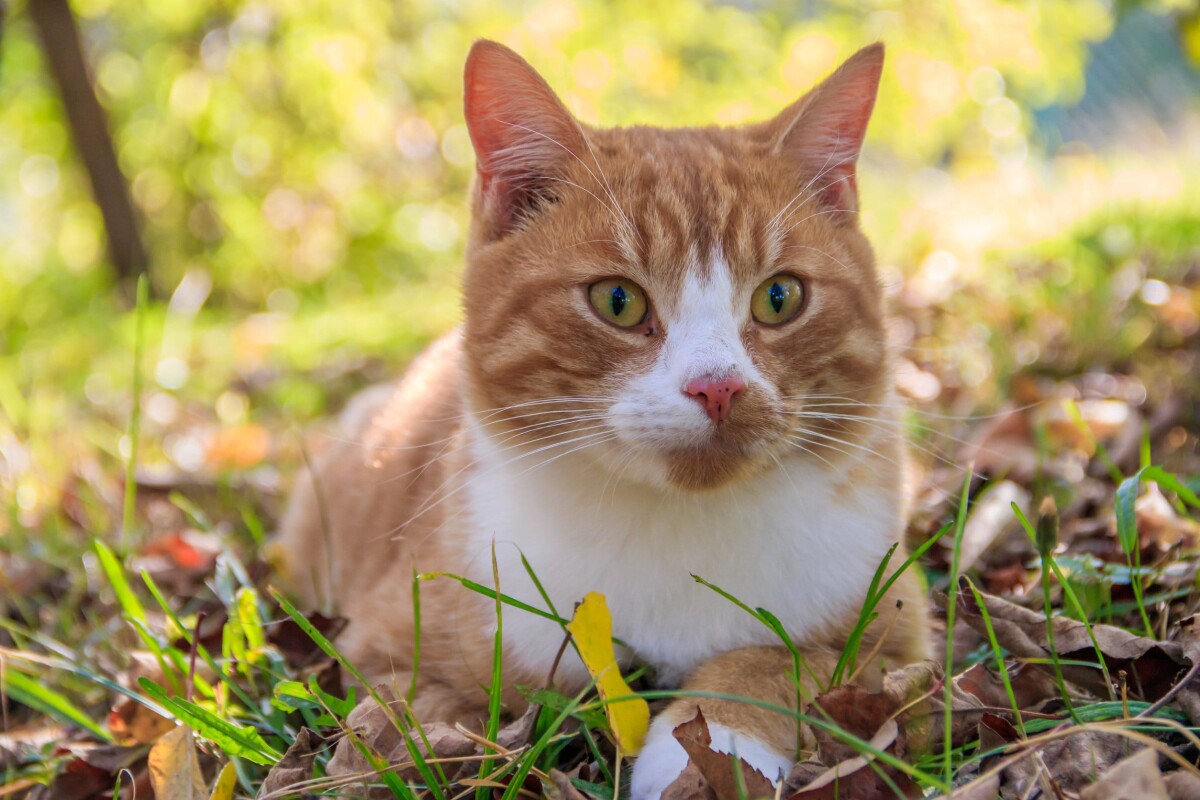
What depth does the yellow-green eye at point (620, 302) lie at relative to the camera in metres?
1.75

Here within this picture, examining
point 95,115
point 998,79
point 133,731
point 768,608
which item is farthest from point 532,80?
point 95,115

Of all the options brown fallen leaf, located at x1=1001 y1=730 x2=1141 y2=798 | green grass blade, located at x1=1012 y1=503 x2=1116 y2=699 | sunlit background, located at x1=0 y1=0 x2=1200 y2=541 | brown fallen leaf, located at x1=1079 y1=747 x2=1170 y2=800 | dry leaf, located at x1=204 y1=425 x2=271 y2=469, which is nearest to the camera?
brown fallen leaf, located at x1=1079 y1=747 x2=1170 y2=800

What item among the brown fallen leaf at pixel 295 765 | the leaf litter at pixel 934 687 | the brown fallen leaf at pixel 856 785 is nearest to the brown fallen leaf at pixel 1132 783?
the leaf litter at pixel 934 687

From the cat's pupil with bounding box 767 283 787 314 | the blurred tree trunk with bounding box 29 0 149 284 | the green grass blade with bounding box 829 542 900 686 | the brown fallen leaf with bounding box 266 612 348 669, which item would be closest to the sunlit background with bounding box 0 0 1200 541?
the blurred tree trunk with bounding box 29 0 149 284

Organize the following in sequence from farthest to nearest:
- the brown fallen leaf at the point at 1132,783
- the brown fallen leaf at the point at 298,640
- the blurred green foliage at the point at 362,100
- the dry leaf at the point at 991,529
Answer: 1. the blurred green foliage at the point at 362,100
2. the dry leaf at the point at 991,529
3. the brown fallen leaf at the point at 298,640
4. the brown fallen leaf at the point at 1132,783

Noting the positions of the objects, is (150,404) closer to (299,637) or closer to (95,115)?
(299,637)

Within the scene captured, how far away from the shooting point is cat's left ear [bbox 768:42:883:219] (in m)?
1.96

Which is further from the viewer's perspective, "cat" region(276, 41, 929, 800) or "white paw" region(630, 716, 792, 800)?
"cat" region(276, 41, 929, 800)

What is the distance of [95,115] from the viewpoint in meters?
8.18

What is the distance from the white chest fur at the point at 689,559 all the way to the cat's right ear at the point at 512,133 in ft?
1.86

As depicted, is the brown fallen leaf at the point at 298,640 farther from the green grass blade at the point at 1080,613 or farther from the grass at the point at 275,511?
the green grass blade at the point at 1080,613

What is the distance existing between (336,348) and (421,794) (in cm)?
403

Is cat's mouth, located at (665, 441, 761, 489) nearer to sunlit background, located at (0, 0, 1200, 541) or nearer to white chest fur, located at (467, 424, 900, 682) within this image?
white chest fur, located at (467, 424, 900, 682)

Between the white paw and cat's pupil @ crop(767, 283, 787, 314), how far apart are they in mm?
739
